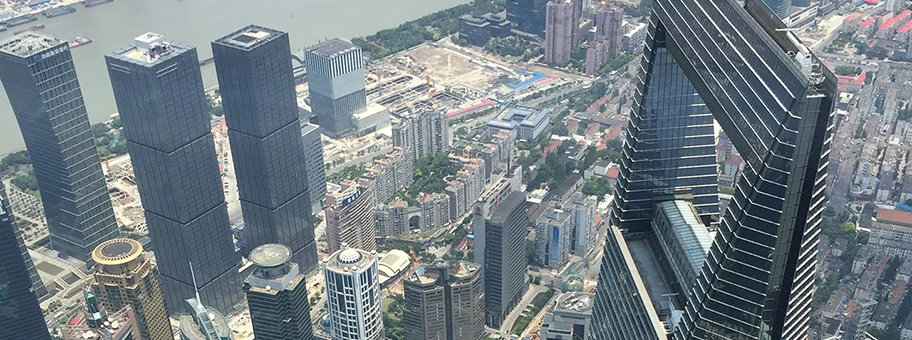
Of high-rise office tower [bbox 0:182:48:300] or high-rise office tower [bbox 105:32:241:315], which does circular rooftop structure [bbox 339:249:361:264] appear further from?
high-rise office tower [bbox 0:182:48:300]

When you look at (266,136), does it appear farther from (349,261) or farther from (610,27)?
(610,27)

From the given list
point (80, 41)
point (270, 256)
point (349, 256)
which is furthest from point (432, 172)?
point (80, 41)

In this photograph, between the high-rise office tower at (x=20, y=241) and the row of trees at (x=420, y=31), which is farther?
the row of trees at (x=420, y=31)

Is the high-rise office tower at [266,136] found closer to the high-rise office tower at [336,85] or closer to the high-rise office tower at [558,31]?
the high-rise office tower at [336,85]

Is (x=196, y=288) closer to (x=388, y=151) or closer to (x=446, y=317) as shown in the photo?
(x=446, y=317)

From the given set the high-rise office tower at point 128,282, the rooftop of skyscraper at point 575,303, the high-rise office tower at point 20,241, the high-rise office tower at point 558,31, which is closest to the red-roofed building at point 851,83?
the high-rise office tower at point 558,31

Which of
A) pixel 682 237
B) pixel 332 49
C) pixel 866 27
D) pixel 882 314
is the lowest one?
pixel 882 314

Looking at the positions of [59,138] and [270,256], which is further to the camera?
[59,138]
